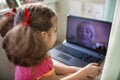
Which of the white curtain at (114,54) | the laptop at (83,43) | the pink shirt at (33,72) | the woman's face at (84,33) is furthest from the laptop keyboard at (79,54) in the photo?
the white curtain at (114,54)

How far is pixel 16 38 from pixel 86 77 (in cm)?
46

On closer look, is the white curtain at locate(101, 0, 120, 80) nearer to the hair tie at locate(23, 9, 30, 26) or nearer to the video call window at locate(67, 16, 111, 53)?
the hair tie at locate(23, 9, 30, 26)

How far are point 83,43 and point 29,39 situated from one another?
665mm

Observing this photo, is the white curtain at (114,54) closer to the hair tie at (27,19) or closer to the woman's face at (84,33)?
the hair tie at (27,19)

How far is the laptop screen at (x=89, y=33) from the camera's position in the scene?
112 centimetres

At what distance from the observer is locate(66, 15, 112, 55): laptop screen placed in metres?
1.12

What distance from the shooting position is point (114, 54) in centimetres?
56

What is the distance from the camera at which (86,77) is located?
92cm

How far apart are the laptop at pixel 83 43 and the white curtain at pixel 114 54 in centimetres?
44

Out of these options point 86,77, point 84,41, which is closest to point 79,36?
point 84,41

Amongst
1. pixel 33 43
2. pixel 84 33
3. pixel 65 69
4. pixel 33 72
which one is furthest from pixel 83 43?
pixel 33 43

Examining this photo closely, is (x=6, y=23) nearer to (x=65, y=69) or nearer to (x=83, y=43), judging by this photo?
(x=65, y=69)

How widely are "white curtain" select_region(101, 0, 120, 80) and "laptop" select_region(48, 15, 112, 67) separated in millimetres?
444

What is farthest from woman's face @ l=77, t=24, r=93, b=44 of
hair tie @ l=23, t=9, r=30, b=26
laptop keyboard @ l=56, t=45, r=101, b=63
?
hair tie @ l=23, t=9, r=30, b=26
